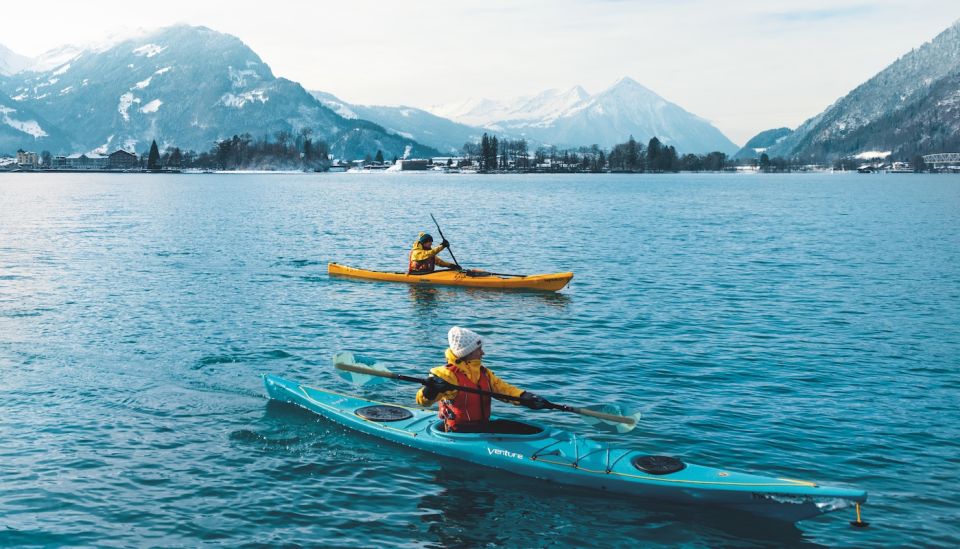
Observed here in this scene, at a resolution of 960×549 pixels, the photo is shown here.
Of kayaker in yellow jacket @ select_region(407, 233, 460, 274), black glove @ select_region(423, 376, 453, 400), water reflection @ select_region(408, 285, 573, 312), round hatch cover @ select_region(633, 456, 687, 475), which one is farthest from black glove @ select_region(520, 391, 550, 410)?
kayaker in yellow jacket @ select_region(407, 233, 460, 274)

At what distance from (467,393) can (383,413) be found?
2.53 metres

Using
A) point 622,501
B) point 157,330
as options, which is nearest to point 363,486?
point 622,501

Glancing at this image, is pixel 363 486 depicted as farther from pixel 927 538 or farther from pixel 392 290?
pixel 392 290

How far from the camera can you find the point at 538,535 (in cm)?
1191

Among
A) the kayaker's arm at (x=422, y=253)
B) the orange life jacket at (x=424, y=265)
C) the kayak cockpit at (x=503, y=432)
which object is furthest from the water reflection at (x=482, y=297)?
the kayak cockpit at (x=503, y=432)

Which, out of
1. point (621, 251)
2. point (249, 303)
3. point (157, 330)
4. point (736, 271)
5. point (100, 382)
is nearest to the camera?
point (100, 382)

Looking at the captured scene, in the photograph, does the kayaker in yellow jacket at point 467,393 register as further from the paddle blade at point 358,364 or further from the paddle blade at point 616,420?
the paddle blade at point 358,364

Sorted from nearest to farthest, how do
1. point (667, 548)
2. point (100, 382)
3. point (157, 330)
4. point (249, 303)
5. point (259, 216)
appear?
point (667, 548)
point (100, 382)
point (157, 330)
point (249, 303)
point (259, 216)

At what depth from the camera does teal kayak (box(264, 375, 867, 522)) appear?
1182cm

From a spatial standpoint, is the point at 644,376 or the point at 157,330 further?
the point at 157,330

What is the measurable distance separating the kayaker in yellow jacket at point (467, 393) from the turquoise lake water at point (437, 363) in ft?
2.82

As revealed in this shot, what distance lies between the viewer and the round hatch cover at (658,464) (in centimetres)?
1263

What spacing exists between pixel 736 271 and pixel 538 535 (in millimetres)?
30051

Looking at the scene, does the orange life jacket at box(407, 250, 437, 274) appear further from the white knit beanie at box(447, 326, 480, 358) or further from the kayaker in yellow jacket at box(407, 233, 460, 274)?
the white knit beanie at box(447, 326, 480, 358)
